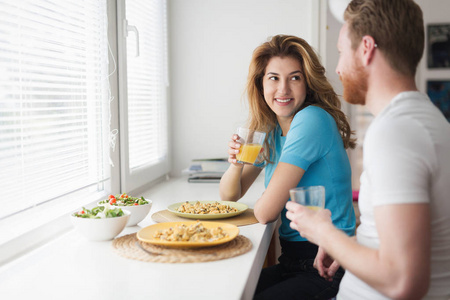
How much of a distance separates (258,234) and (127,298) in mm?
614

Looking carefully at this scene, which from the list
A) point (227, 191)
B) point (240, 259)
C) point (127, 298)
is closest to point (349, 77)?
point (240, 259)

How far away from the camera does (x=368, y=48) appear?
1045 millimetres

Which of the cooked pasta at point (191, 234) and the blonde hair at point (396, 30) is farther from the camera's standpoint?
the cooked pasta at point (191, 234)

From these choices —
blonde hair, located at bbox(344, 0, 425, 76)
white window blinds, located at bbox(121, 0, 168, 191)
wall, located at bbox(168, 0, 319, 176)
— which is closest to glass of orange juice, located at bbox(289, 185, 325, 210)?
blonde hair, located at bbox(344, 0, 425, 76)

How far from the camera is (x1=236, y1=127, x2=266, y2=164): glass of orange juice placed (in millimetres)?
1767

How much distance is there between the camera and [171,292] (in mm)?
1054

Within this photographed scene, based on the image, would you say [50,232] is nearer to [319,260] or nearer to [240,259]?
[240,259]

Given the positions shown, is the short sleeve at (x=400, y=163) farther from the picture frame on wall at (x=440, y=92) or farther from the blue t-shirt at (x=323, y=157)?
the picture frame on wall at (x=440, y=92)

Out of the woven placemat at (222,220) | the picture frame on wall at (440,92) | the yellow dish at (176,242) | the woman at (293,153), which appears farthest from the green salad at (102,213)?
the picture frame on wall at (440,92)

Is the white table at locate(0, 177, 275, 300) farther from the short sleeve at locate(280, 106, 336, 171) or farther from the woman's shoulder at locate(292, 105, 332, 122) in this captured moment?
the woman's shoulder at locate(292, 105, 332, 122)

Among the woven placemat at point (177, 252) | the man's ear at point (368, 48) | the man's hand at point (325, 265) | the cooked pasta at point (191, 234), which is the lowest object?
the man's hand at point (325, 265)

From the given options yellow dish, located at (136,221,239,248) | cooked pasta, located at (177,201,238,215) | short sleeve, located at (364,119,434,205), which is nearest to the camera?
short sleeve, located at (364,119,434,205)

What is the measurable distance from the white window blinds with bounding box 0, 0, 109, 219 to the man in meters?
0.80

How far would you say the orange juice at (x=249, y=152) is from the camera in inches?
70.4
